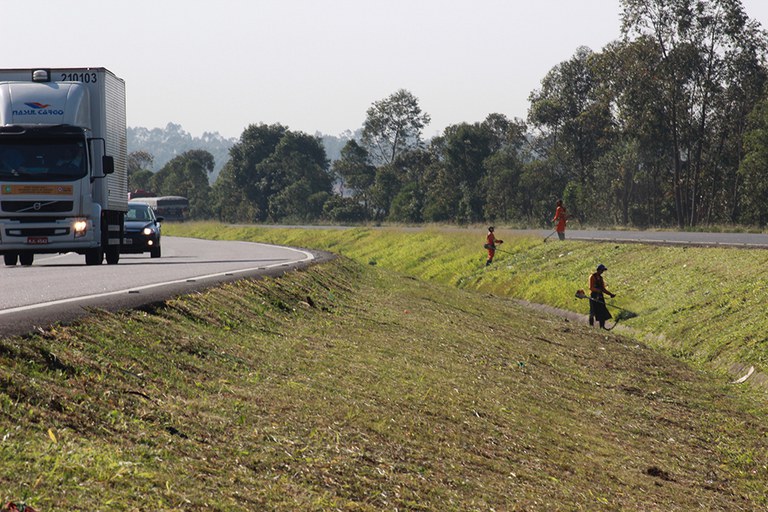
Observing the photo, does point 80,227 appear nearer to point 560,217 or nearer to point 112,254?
point 112,254

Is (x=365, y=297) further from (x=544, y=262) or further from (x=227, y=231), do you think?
(x=227, y=231)

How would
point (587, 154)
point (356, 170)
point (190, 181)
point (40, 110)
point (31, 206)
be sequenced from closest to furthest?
point (31, 206) < point (40, 110) < point (587, 154) < point (356, 170) < point (190, 181)

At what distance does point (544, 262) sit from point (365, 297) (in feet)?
56.6

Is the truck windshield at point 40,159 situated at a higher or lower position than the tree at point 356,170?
lower

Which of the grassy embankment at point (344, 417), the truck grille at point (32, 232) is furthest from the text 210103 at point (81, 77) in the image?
the grassy embankment at point (344, 417)

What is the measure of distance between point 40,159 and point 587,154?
63.7 m

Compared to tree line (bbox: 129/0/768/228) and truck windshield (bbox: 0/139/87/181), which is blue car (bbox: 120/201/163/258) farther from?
tree line (bbox: 129/0/768/228)

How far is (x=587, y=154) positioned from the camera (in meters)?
82.0

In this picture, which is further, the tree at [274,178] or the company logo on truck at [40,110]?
the tree at [274,178]

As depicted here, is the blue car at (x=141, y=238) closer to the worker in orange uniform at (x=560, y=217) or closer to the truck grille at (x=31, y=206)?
the truck grille at (x=31, y=206)

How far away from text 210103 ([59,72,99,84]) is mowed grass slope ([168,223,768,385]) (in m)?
13.8

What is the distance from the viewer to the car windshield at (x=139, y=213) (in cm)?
3500

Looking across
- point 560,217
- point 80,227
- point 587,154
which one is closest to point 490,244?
point 560,217

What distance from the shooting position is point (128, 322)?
11.0 meters
